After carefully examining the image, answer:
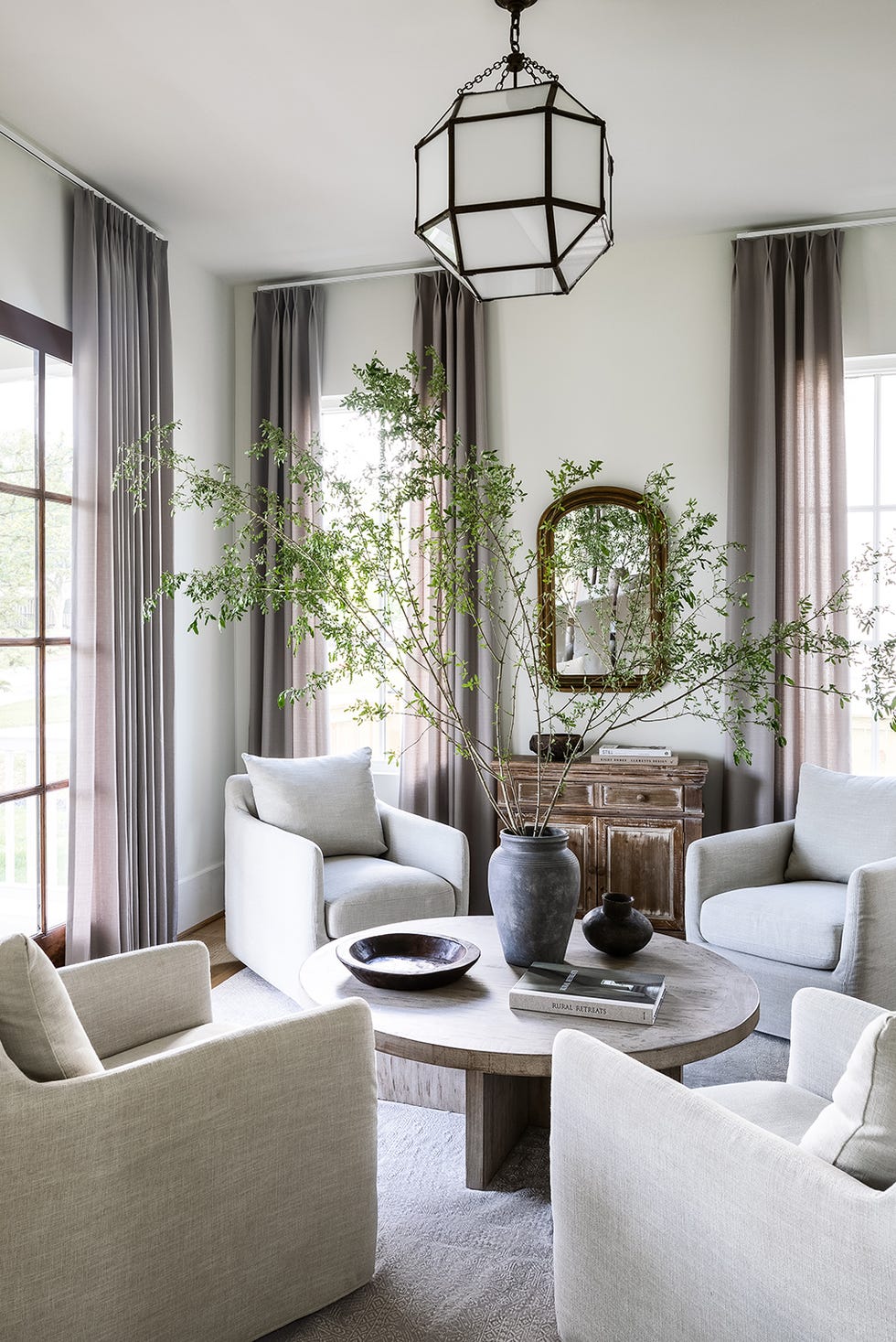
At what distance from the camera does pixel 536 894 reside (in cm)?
238

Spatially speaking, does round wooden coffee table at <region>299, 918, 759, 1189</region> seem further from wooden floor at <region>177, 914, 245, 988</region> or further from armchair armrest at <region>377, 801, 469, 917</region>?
wooden floor at <region>177, 914, 245, 988</region>

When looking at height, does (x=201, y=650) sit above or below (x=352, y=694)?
above

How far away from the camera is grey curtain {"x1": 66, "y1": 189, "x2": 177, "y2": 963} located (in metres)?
3.51

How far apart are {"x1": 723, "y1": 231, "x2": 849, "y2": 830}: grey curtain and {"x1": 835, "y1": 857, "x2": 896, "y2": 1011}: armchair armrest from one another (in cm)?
125

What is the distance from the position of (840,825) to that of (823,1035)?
1.64m

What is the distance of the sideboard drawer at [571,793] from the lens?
3968mm

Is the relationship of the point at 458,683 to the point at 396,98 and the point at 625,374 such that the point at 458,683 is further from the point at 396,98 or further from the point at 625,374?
the point at 396,98

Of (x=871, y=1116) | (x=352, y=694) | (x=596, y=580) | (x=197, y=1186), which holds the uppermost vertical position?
(x=596, y=580)

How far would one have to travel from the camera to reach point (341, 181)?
3.70 meters

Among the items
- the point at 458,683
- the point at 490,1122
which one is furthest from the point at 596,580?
the point at 490,1122

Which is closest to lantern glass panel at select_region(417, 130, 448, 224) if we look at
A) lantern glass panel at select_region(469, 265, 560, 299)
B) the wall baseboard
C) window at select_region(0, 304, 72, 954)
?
lantern glass panel at select_region(469, 265, 560, 299)

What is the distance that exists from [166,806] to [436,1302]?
2.52 metres

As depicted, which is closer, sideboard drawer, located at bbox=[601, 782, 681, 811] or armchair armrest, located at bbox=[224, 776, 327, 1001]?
armchair armrest, located at bbox=[224, 776, 327, 1001]

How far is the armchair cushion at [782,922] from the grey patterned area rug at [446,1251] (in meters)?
0.48
